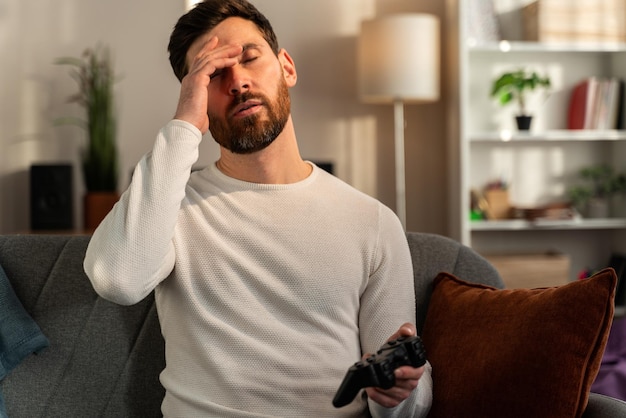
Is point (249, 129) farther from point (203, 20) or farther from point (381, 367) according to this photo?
point (381, 367)

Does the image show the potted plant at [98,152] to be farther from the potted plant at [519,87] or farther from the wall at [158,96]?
the potted plant at [519,87]

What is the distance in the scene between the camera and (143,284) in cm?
163

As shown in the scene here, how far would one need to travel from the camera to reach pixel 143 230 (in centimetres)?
161

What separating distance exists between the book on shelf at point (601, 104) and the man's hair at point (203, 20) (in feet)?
9.65

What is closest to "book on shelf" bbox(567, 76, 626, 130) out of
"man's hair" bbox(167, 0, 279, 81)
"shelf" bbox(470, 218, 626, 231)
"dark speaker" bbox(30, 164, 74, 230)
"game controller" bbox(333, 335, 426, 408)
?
"shelf" bbox(470, 218, 626, 231)

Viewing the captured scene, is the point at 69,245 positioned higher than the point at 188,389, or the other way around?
the point at 69,245

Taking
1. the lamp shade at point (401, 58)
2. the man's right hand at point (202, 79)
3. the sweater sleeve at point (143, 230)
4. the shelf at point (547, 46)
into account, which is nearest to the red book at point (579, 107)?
the shelf at point (547, 46)

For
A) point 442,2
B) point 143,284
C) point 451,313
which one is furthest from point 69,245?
point 442,2

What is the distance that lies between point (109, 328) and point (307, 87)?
2.92 m

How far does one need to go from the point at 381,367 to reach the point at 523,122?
330 cm

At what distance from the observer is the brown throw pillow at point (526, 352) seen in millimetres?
1504

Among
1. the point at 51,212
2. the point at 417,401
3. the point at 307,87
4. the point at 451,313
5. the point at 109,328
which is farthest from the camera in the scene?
the point at 307,87

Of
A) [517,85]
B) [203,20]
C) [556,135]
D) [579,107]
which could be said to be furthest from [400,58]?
[203,20]

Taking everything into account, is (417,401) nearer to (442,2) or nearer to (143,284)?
(143,284)
